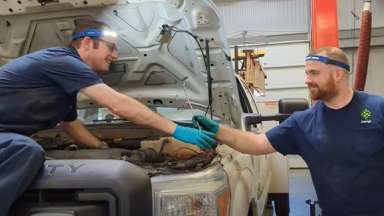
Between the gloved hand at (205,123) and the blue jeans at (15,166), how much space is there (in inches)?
43.1

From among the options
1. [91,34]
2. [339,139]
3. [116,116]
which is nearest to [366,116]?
[339,139]

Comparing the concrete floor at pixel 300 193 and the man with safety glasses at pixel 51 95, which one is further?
the concrete floor at pixel 300 193

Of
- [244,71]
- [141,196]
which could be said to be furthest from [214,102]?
[244,71]

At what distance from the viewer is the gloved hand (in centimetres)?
287

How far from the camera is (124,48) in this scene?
3.61 meters

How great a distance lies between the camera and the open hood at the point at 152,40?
332 cm

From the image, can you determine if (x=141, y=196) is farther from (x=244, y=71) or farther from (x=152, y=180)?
(x=244, y=71)

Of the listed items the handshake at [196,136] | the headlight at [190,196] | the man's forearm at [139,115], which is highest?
the man's forearm at [139,115]

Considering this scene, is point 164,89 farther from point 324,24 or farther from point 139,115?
point 324,24

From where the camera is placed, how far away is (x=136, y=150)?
9.55ft

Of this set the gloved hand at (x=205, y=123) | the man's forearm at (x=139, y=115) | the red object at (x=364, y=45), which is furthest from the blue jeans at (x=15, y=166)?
the red object at (x=364, y=45)

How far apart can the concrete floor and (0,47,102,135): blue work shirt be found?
3.23 metres

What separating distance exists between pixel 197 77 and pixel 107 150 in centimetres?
105

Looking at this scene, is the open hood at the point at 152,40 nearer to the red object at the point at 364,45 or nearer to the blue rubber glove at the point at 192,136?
the blue rubber glove at the point at 192,136
